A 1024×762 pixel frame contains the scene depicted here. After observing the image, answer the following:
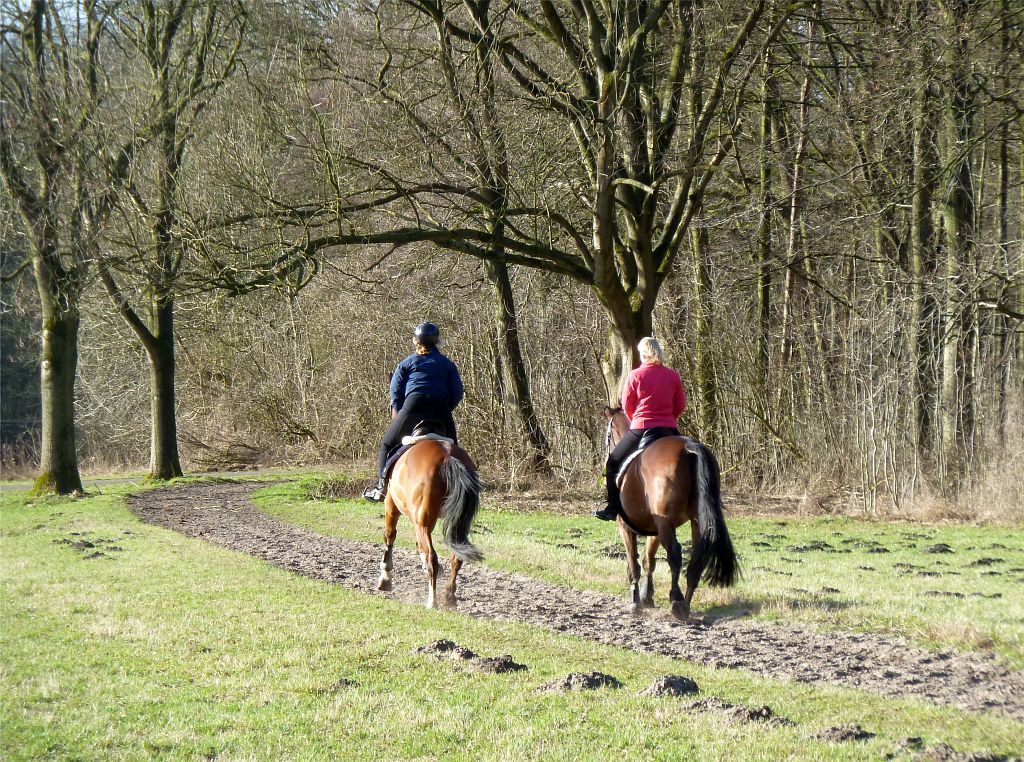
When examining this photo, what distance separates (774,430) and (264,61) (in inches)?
484

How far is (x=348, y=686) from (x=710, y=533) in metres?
3.76

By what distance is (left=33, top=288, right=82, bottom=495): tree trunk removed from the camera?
22031mm

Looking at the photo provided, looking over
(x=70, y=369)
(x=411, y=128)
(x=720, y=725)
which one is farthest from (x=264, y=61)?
(x=720, y=725)

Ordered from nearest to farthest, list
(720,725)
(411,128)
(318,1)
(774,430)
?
(720,725)
(411,128)
(318,1)
(774,430)

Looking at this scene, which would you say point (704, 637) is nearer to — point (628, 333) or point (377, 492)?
point (377, 492)

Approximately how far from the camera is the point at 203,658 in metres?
7.16

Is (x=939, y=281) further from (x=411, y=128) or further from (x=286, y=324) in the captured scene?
(x=286, y=324)

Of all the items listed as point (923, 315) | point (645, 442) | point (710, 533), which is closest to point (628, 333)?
point (923, 315)

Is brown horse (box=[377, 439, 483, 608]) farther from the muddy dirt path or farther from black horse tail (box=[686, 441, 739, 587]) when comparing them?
black horse tail (box=[686, 441, 739, 587])

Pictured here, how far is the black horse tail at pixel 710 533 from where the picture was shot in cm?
899

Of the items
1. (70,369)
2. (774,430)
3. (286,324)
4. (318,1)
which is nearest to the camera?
(318,1)

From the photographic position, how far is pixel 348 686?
6.37 meters

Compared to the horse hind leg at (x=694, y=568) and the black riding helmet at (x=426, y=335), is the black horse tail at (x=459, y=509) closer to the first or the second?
the black riding helmet at (x=426, y=335)

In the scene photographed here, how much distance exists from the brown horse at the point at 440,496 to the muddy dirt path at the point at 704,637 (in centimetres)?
51
